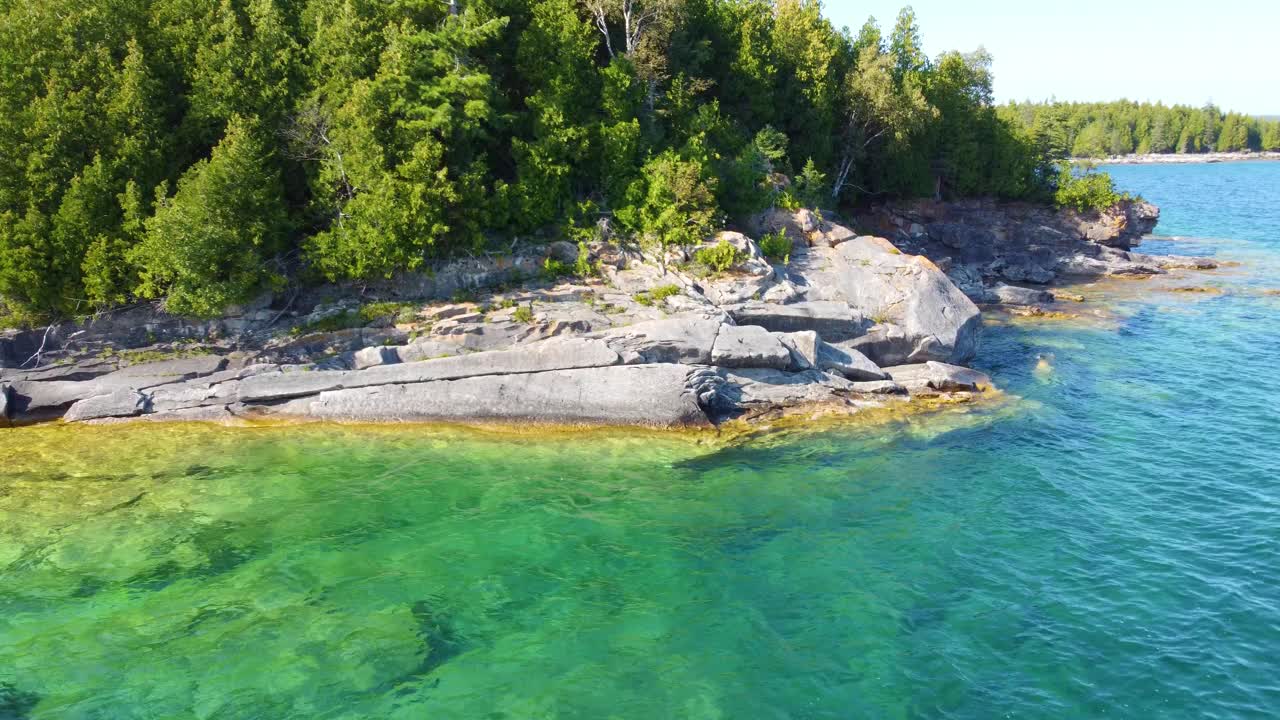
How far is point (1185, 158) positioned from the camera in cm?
18350

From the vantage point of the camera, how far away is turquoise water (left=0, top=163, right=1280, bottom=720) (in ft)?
46.1

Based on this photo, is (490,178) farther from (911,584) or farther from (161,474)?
(911,584)

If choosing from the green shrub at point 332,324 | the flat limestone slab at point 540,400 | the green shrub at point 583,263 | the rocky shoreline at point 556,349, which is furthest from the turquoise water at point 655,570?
the green shrub at point 583,263

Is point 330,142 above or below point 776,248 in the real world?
above

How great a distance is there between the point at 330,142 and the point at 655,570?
2269 centimetres

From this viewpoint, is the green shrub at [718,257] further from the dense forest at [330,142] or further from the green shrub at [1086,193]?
the green shrub at [1086,193]

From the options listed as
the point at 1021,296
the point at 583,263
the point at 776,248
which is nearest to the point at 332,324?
the point at 583,263

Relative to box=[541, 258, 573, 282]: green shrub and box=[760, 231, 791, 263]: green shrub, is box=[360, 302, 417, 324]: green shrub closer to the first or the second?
box=[541, 258, 573, 282]: green shrub

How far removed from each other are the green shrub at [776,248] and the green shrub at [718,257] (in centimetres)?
253

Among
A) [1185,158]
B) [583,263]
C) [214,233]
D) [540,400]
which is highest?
[1185,158]

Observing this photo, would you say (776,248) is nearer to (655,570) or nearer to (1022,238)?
(655,570)

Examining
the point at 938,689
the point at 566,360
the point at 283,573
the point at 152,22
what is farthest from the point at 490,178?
the point at 938,689

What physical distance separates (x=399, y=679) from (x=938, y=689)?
10.3m

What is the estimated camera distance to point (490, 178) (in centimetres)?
3338
